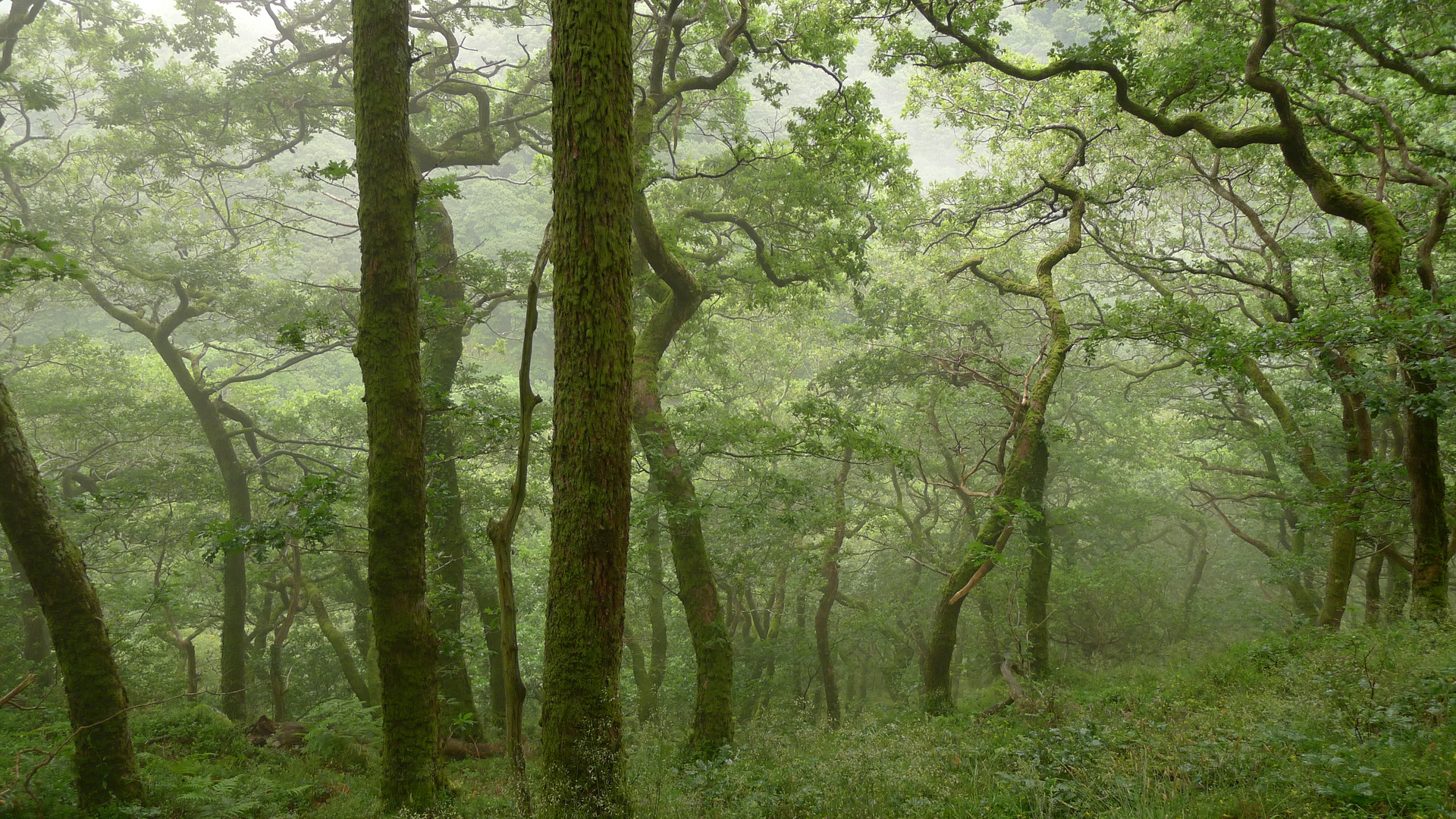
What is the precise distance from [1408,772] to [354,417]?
58.9 feet

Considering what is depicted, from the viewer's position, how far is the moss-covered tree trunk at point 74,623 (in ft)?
14.9

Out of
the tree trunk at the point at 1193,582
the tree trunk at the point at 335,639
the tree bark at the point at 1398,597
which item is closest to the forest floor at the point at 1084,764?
the tree bark at the point at 1398,597

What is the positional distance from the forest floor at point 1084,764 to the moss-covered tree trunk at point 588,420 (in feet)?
2.36

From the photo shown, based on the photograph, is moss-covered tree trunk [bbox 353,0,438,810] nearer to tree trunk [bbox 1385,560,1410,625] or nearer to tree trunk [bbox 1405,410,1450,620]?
tree trunk [bbox 1405,410,1450,620]

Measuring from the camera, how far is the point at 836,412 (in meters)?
9.03

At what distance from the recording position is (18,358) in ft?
50.0

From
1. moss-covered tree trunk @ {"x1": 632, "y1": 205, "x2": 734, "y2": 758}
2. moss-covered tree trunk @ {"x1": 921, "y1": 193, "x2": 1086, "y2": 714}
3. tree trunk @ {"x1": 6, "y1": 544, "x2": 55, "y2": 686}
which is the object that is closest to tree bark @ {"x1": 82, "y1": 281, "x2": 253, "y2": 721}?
tree trunk @ {"x1": 6, "y1": 544, "x2": 55, "y2": 686}

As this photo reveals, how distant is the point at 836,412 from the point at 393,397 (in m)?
5.77

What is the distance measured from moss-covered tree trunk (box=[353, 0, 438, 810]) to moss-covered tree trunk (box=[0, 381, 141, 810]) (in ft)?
6.38

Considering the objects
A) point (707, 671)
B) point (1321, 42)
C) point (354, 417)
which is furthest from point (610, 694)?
point (354, 417)

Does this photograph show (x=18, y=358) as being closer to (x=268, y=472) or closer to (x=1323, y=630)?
(x=268, y=472)

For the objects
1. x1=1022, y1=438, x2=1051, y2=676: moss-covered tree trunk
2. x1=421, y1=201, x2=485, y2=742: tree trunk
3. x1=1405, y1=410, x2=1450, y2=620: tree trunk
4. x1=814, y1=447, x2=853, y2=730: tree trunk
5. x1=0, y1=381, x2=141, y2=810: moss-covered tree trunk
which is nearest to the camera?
Result: x1=0, y1=381, x2=141, y2=810: moss-covered tree trunk

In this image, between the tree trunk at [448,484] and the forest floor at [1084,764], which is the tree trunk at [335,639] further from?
the forest floor at [1084,764]

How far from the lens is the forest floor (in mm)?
3400
